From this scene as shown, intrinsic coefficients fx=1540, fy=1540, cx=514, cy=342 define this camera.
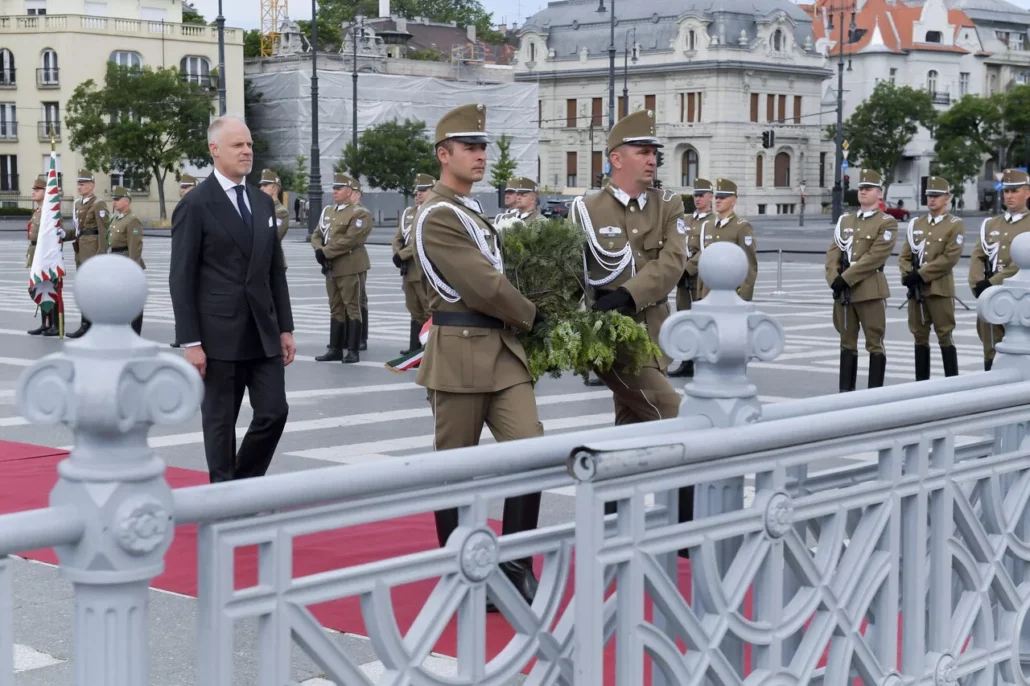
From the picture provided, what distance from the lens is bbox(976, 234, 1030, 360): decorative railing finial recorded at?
457 centimetres

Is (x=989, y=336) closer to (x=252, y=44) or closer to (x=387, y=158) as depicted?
(x=387, y=158)

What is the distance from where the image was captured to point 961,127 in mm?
96312

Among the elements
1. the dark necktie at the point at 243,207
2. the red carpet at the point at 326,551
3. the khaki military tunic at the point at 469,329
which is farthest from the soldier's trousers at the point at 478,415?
the dark necktie at the point at 243,207

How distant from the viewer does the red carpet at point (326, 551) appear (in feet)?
10.9

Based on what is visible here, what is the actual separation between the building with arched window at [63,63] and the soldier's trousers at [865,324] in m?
61.0

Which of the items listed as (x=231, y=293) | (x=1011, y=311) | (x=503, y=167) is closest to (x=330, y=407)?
(x=231, y=293)

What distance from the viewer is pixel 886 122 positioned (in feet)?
309

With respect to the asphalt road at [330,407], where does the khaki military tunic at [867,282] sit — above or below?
above

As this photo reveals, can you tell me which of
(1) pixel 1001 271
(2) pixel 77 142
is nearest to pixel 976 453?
(1) pixel 1001 271

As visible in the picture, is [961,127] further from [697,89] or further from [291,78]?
[291,78]

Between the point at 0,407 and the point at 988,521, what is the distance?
362 inches

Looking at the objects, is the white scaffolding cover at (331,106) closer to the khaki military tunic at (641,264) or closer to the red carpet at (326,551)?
the red carpet at (326,551)

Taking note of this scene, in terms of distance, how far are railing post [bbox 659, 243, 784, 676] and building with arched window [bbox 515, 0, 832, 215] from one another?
92974 millimetres

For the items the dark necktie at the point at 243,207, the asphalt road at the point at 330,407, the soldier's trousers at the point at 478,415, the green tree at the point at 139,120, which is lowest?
the asphalt road at the point at 330,407
